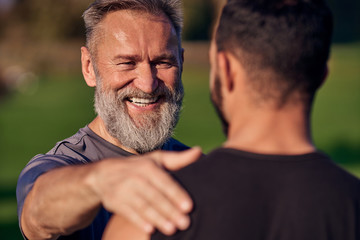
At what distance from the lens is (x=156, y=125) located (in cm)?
389

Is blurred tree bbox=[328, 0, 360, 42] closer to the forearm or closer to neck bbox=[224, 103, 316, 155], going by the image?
the forearm

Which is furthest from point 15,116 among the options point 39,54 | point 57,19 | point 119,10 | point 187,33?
point 119,10

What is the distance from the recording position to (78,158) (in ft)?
11.2

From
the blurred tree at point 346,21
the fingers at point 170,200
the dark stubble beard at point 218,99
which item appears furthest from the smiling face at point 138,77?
the blurred tree at point 346,21

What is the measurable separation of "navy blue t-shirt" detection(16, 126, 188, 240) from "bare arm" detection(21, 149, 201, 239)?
A: 0.50 meters

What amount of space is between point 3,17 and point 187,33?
17943mm

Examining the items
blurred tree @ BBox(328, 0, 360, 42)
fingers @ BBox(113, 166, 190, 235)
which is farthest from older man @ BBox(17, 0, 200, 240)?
blurred tree @ BBox(328, 0, 360, 42)

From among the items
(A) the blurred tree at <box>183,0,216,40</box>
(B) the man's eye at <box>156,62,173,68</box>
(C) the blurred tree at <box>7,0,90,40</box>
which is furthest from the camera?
(A) the blurred tree at <box>183,0,216,40</box>

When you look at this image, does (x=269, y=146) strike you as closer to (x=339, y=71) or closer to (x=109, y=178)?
(x=109, y=178)

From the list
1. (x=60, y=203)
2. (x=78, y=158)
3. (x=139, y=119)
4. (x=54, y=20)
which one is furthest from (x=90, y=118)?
(x=60, y=203)

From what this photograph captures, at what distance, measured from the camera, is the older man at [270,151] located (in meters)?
1.92

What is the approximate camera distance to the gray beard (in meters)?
3.74

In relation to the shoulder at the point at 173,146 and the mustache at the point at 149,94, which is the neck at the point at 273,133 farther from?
the shoulder at the point at 173,146

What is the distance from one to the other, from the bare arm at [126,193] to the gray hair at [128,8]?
179 centimetres
